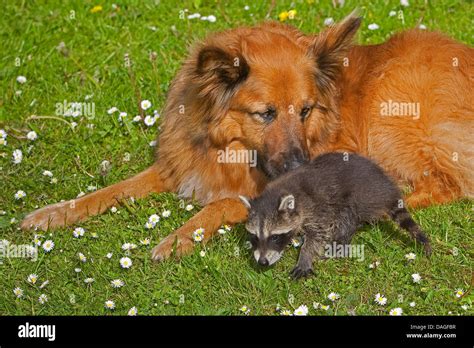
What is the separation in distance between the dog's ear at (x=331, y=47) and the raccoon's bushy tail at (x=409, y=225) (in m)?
1.10

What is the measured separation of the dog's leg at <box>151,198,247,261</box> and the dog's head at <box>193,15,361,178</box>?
0.40m

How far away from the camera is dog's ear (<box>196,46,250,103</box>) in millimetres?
5461

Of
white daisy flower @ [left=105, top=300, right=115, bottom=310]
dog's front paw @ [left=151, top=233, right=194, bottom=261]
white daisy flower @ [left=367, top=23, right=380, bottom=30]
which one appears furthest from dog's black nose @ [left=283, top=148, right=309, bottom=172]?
white daisy flower @ [left=367, top=23, right=380, bottom=30]

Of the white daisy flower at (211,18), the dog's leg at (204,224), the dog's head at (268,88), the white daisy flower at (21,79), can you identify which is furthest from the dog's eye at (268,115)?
the white daisy flower at (21,79)

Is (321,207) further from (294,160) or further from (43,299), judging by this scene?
(43,299)

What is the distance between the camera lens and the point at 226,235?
567cm

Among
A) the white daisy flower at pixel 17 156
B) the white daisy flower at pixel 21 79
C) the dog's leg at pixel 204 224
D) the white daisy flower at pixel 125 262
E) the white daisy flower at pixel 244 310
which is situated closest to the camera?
the white daisy flower at pixel 244 310

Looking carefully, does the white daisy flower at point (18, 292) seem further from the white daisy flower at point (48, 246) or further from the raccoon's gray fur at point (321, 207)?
the raccoon's gray fur at point (321, 207)

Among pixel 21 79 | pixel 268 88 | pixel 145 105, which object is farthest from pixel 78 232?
pixel 21 79

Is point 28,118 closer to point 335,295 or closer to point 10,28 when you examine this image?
point 10,28

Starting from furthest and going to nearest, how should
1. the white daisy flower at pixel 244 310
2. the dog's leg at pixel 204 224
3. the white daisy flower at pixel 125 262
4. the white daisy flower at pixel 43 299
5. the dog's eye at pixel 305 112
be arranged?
the dog's eye at pixel 305 112, the dog's leg at pixel 204 224, the white daisy flower at pixel 125 262, the white daisy flower at pixel 43 299, the white daisy flower at pixel 244 310

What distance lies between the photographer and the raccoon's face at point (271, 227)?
5.04 m

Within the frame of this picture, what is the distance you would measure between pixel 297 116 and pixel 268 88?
31 cm

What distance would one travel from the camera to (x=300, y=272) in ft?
17.2
